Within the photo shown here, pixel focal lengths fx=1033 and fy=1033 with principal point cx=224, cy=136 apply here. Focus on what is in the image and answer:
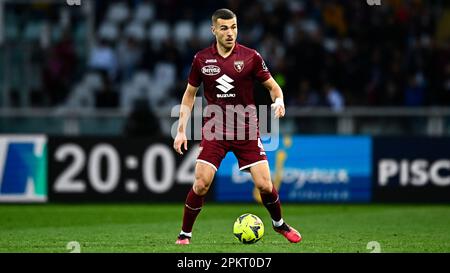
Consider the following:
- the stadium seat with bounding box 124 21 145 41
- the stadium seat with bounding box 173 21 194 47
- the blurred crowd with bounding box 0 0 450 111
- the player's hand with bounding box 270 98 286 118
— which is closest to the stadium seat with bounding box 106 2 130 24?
the blurred crowd with bounding box 0 0 450 111

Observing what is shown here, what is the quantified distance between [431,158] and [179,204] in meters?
4.45

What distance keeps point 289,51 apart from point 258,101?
327 cm

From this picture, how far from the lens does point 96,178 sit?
1778 cm

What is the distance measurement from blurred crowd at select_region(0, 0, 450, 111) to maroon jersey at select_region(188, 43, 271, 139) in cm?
864

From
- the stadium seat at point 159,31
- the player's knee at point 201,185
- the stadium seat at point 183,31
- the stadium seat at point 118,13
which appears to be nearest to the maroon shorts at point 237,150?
the player's knee at point 201,185

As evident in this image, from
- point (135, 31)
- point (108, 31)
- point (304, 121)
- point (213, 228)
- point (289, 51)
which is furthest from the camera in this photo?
point (108, 31)

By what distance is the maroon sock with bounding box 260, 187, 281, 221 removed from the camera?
10.8 meters

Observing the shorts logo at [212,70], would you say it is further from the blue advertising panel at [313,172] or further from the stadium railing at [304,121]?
the stadium railing at [304,121]

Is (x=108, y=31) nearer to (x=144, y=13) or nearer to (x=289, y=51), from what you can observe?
(x=144, y=13)

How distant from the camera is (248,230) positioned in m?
10.7

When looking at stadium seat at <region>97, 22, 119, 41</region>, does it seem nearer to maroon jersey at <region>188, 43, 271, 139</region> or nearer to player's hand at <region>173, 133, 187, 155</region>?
maroon jersey at <region>188, 43, 271, 139</region>

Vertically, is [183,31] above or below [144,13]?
below

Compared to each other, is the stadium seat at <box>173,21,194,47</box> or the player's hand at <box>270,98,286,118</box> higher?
the stadium seat at <box>173,21,194,47</box>

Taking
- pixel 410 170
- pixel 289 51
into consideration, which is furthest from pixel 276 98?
pixel 289 51
